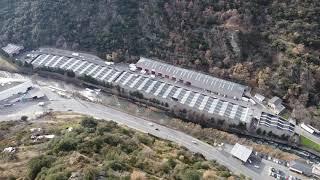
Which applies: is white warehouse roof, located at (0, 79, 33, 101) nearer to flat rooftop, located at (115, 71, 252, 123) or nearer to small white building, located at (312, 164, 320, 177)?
flat rooftop, located at (115, 71, 252, 123)

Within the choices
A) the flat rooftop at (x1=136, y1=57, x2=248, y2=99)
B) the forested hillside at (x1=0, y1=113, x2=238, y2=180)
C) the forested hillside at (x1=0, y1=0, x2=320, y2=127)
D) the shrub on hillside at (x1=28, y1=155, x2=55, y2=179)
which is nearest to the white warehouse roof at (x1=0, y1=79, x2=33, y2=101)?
the forested hillside at (x1=0, y1=113, x2=238, y2=180)

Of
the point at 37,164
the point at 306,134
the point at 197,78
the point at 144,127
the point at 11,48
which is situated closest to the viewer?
the point at 37,164

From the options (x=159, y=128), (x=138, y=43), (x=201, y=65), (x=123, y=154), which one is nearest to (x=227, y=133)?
(x=159, y=128)

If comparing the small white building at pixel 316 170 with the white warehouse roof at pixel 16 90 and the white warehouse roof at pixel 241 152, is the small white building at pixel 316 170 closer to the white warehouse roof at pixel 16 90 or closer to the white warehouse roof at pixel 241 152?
the white warehouse roof at pixel 241 152

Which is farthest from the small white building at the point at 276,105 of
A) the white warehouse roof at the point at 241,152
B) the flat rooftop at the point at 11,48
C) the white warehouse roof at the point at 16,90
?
the flat rooftop at the point at 11,48

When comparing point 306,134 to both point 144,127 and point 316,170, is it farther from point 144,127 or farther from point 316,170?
point 144,127

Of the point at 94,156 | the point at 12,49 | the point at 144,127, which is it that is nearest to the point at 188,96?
the point at 144,127

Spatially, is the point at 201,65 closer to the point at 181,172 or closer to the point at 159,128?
the point at 159,128
